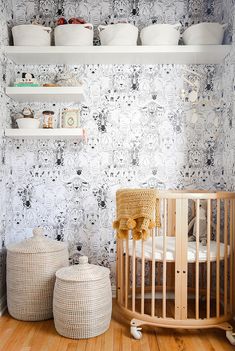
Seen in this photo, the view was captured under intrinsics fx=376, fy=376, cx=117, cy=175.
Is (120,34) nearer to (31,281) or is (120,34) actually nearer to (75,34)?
(75,34)

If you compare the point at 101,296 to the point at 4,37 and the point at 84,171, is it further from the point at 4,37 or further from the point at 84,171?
the point at 4,37

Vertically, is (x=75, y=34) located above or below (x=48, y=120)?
above

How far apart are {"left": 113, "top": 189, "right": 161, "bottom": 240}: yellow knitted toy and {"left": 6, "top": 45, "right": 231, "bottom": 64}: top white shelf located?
1096 mm

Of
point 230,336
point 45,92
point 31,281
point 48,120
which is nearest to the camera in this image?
point 230,336

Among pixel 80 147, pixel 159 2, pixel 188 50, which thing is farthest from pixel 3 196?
pixel 159 2

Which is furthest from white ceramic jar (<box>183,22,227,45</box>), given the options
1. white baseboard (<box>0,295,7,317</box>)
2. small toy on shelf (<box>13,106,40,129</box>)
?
white baseboard (<box>0,295,7,317</box>)

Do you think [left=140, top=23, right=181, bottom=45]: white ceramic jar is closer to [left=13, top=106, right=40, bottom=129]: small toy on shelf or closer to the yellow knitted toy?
[left=13, top=106, right=40, bottom=129]: small toy on shelf

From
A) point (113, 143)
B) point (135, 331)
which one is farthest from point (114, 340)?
point (113, 143)

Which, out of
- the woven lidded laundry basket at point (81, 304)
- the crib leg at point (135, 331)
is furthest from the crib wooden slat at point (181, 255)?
the woven lidded laundry basket at point (81, 304)

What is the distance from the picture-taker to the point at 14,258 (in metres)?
2.46

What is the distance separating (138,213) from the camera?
2139 mm

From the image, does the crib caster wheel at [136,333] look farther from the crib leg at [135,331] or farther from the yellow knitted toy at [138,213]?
the yellow knitted toy at [138,213]

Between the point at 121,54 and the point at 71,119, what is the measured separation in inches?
23.8

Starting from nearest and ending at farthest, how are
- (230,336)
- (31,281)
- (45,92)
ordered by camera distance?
(230,336)
(31,281)
(45,92)
